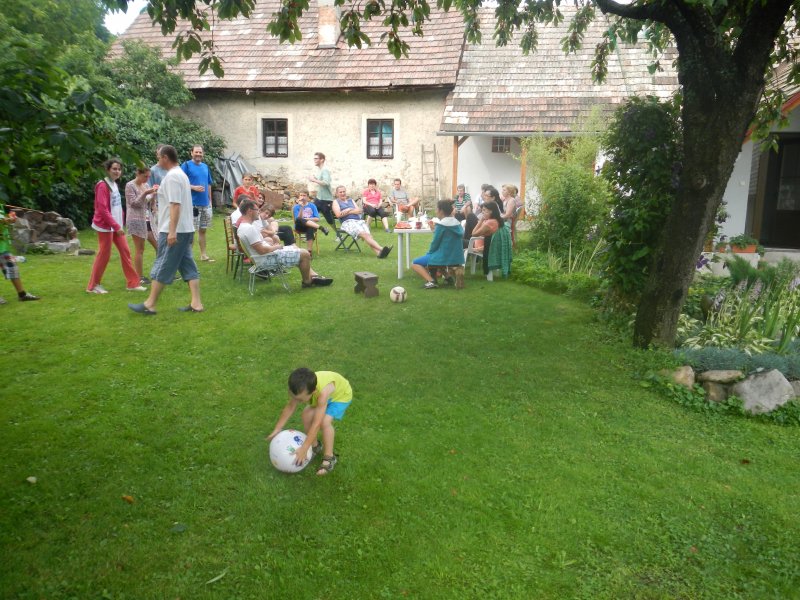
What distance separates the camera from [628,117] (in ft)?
22.5

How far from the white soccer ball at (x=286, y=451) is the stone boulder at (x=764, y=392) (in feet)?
12.9

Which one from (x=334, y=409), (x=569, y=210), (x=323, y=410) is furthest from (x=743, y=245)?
(x=323, y=410)

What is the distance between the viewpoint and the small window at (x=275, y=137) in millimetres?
20359

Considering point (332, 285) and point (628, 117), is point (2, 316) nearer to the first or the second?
point (332, 285)

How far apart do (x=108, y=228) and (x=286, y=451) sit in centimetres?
553

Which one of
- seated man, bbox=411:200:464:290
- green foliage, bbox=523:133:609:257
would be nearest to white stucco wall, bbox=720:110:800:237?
green foliage, bbox=523:133:609:257

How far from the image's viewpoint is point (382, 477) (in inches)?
163

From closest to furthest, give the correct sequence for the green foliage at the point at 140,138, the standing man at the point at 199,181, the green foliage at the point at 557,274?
the green foliage at the point at 557,274, the standing man at the point at 199,181, the green foliage at the point at 140,138

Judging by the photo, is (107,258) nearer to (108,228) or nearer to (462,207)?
(108,228)

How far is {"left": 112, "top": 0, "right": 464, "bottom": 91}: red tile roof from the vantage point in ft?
62.2

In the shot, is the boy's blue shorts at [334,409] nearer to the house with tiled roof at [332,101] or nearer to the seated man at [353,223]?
the seated man at [353,223]

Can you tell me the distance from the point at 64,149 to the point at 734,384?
5605 mm

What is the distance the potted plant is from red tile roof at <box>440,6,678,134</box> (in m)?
6.30

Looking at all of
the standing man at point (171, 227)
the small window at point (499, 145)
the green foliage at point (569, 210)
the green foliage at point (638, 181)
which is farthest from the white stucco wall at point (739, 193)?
the standing man at point (171, 227)
